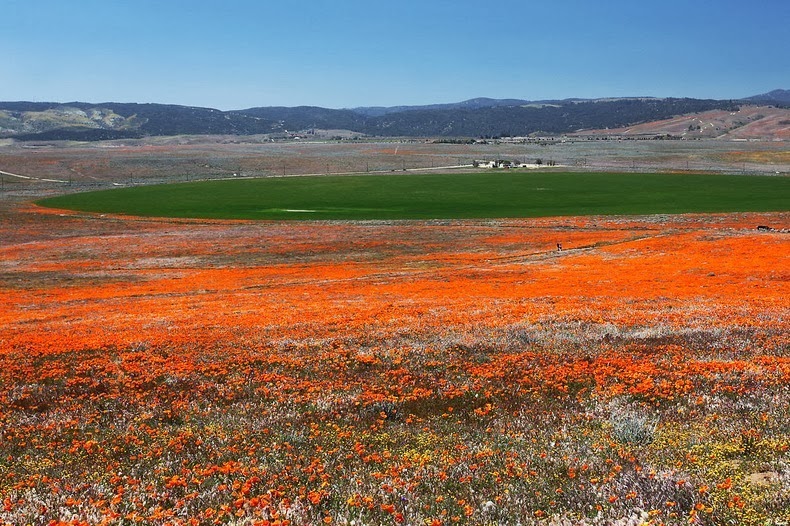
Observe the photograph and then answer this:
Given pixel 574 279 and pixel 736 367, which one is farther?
pixel 574 279

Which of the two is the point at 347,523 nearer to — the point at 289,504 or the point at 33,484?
the point at 289,504

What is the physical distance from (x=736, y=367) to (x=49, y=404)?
13795mm

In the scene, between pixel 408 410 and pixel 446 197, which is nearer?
pixel 408 410

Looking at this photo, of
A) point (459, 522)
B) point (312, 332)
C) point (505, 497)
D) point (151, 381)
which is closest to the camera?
point (459, 522)

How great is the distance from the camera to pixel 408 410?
431 inches

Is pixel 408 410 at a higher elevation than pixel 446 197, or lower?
higher

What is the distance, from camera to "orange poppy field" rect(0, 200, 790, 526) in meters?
6.91

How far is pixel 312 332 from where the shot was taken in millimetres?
19422

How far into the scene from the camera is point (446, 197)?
114 metres

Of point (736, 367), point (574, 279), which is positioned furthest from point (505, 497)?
point (574, 279)

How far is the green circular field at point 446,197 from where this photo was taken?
94000 mm

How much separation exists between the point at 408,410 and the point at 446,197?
104 meters

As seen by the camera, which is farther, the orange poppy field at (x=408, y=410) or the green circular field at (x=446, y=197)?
the green circular field at (x=446, y=197)

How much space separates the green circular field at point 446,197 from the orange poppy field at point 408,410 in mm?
66338
